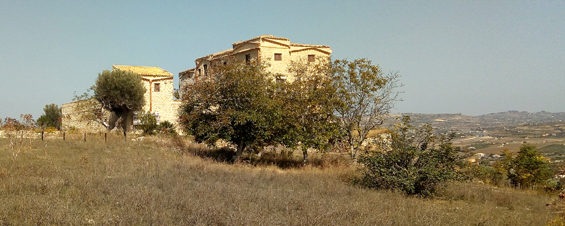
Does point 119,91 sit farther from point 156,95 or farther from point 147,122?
point 156,95

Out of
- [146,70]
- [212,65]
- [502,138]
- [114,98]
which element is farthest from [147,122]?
[502,138]

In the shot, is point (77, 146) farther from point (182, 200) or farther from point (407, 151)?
point (407, 151)

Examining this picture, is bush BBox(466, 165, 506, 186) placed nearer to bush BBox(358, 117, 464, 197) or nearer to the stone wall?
bush BBox(358, 117, 464, 197)

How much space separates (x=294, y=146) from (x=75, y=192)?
9238mm

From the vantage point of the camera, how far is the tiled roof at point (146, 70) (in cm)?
3262

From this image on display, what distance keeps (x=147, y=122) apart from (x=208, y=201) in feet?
82.7

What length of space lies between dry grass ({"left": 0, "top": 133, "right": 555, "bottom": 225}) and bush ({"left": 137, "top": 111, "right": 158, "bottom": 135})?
17087mm

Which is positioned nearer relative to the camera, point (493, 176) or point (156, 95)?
point (493, 176)

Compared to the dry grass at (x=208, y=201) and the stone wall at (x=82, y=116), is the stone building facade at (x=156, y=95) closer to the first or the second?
the stone wall at (x=82, y=116)

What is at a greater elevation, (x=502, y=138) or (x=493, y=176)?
(x=502, y=138)

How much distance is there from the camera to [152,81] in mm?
33062

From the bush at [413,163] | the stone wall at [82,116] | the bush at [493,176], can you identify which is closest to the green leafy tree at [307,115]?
the bush at [413,163]

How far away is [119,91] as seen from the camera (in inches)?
1168

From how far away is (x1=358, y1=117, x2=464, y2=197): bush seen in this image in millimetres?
9719
